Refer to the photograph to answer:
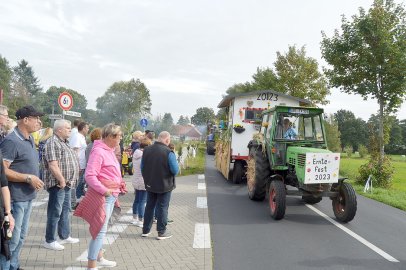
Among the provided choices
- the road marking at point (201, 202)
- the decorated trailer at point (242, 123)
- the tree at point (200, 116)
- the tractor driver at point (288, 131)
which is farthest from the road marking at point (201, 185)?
the tree at point (200, 116)

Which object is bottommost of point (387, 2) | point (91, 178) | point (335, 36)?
point (91, 178)

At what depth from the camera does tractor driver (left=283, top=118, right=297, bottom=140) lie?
30.3 ft

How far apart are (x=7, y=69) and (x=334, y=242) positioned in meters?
72.9

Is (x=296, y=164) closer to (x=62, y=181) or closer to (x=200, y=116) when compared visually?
(x=62, y=181)

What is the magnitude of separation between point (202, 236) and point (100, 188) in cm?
261

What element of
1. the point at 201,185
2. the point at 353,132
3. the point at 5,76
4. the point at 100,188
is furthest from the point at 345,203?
the point at 353,132

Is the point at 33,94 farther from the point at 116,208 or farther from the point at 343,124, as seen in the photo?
the point at 116,208

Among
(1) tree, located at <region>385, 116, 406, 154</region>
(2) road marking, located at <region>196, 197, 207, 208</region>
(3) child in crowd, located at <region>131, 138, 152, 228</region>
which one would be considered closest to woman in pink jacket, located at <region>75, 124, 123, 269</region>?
(3) child in crowd, located at <region>131, 138, 152, 228</region>

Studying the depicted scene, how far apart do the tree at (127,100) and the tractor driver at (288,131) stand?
5458 centimetres

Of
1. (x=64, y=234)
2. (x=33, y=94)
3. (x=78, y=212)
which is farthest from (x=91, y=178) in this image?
(x=33, y=94)

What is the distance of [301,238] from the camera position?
21.2 ft

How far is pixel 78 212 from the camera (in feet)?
14.5

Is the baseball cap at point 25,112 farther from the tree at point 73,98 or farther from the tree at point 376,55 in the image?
the tree at point 73,98

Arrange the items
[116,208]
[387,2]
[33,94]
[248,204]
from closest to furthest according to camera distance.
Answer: [116,208] → [248,204] → [387,2] → [33,94]
